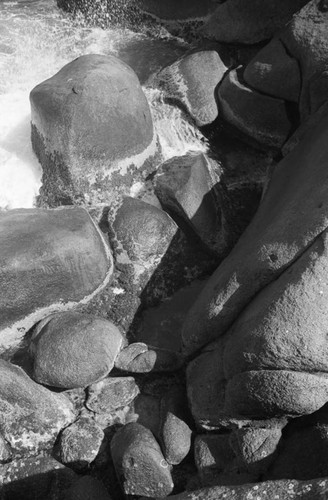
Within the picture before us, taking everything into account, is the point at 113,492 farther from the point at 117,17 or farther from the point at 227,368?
the point at 117,17

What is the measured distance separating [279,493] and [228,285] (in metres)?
1.63

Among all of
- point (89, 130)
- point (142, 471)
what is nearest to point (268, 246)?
point (142, 471)

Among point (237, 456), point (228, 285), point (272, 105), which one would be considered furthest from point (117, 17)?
point (237, 456)

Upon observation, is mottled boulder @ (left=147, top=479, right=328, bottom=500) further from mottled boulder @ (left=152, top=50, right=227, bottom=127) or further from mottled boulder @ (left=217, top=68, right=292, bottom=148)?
mottled boulder @ (left=152, top=50, right=227, bottom=127)

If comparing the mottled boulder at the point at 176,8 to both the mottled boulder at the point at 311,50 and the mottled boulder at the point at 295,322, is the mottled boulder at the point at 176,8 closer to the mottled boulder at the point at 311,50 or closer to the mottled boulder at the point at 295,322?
the mottled boulder at the point at 311,50

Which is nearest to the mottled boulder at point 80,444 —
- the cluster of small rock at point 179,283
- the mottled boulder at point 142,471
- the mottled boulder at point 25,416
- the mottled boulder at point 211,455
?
the cluster of small rock at point 179,283

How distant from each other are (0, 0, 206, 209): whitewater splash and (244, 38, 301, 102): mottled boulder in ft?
2.48

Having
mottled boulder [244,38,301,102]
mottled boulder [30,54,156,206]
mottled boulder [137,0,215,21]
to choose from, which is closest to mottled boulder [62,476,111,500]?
mottled boulder [30,54,156,206]

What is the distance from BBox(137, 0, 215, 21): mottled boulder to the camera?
7441 mm

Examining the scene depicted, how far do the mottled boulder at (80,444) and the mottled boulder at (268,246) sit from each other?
0.86 metres

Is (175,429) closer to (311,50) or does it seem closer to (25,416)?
(25,416)

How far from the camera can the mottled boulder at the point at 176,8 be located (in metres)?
7.44

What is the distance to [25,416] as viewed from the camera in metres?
4.56

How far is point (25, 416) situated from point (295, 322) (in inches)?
78.1
